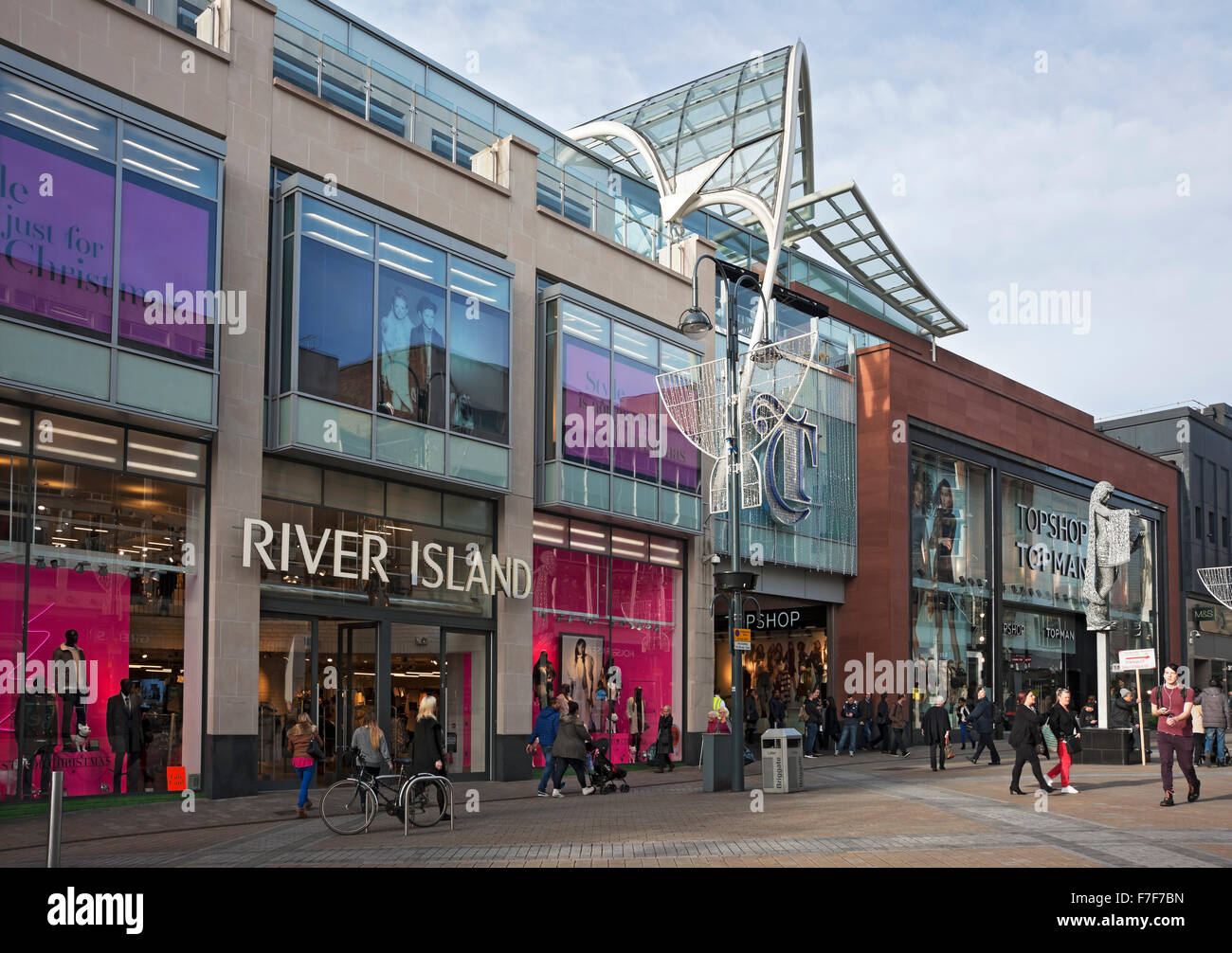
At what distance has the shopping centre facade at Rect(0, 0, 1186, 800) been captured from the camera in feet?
58.1

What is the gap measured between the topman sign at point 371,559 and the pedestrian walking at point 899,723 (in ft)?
42.0

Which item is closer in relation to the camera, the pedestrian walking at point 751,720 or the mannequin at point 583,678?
the mannequin at point 583,678

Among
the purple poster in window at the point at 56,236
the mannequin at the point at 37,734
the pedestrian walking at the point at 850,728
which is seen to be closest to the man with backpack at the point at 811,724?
the pedestrian walking at the point at 850,728

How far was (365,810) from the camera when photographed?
14.9 metres

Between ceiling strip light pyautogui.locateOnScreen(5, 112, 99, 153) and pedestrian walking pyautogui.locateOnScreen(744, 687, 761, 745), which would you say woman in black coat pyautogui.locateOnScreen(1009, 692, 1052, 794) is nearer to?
pedestrian walking pyautogui.locateOnScreen(744, 687, 761, 745)

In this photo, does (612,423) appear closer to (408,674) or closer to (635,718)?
(635,718)

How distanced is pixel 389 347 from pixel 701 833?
38.4 ft

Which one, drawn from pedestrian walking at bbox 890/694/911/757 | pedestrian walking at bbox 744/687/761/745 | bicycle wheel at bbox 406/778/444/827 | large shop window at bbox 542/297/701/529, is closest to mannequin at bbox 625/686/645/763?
pedestrian walking at bbox 744/687/761/745

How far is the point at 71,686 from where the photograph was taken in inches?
695

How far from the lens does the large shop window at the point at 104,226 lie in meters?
16.9

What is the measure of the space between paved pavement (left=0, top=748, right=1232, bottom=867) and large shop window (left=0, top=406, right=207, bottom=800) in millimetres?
982

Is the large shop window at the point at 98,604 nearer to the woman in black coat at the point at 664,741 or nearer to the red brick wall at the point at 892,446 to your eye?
the woman in black coat at the point at 664,741
